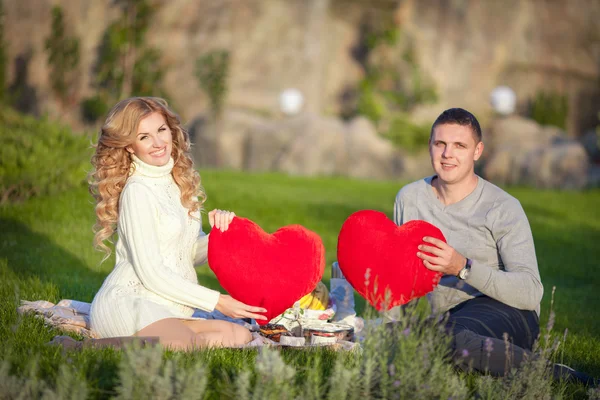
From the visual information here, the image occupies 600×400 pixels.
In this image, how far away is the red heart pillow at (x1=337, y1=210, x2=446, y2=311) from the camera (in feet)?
13.3

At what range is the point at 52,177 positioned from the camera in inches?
393

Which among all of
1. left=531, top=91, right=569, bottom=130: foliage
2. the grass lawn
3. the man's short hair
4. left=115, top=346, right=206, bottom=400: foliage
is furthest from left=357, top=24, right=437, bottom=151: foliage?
left=115, top=346, right=206, bottom=400: foliage

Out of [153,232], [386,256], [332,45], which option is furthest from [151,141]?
[332,45]

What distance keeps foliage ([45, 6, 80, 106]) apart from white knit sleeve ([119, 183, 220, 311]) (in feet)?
56.7

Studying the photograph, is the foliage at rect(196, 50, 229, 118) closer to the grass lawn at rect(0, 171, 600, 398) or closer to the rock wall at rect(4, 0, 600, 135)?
the rock wall at rect(4, 0, 600, 135)

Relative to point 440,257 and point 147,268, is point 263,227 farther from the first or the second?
point 440,257

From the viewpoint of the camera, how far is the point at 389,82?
23562 mm

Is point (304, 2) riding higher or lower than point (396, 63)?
higher

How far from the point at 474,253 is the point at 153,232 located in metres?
1.84

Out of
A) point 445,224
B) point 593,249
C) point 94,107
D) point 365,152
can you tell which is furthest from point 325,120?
point 445,224

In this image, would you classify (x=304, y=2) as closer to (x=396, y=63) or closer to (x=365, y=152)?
(x=396, y=63)

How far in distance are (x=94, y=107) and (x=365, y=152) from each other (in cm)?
739

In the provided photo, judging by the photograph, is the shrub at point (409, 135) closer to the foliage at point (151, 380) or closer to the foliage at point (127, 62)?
the foliage at point (127, 62)

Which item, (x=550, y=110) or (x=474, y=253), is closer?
(x=474, y=253)
